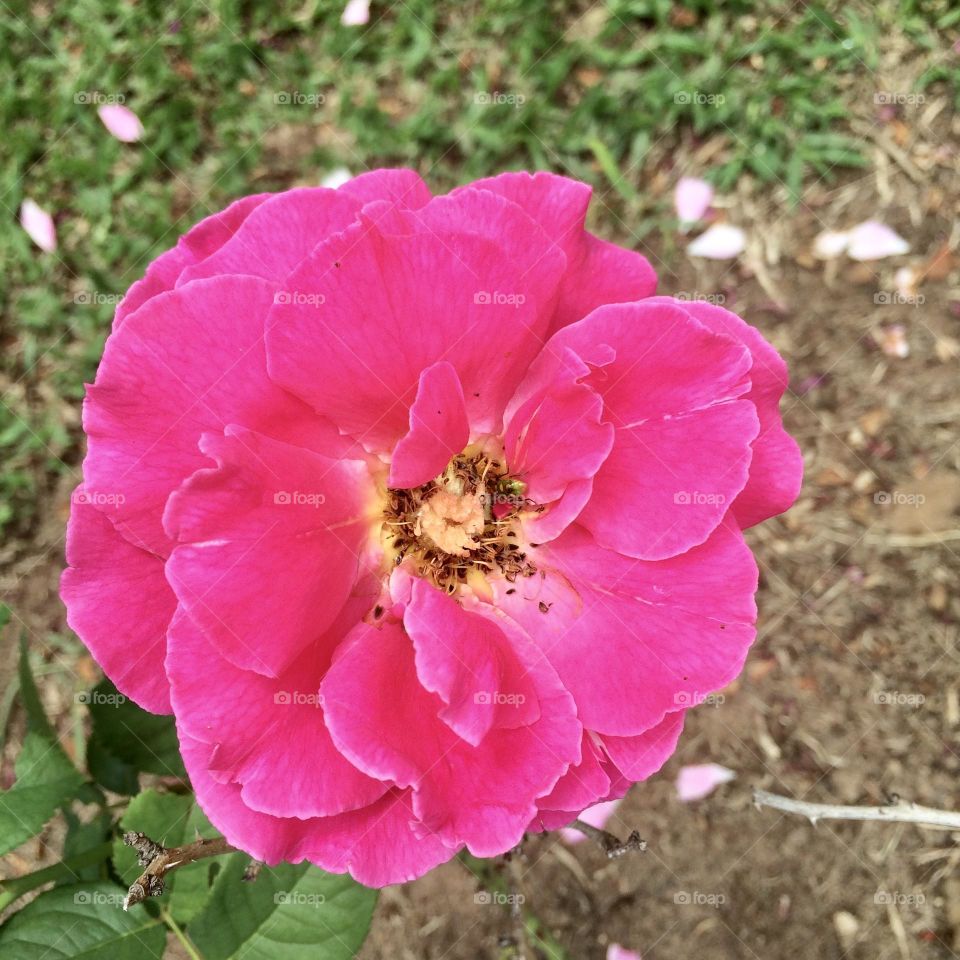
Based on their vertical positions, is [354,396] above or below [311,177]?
above

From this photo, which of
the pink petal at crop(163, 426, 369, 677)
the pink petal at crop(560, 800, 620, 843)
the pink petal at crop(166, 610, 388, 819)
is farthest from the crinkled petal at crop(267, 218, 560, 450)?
the pink petal at crop(560, 800, 620, 843)

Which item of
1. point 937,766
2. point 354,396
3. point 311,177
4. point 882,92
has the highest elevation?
point 354,396

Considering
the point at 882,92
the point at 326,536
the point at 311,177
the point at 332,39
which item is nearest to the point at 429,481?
the point at 326,536

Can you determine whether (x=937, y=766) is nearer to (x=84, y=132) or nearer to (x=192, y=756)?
(x=192, y=756)

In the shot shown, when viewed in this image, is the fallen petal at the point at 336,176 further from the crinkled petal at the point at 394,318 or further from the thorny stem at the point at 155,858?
the thorny stem at the point at 155,858

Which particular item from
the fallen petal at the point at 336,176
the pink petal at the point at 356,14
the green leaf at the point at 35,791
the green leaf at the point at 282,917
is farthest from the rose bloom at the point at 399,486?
the pink petal at the point at 356,14

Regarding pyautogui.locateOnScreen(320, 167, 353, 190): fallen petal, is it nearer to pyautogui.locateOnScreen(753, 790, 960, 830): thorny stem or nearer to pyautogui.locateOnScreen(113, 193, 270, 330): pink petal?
pyautogui.locateOnScreen(113, 193, 270, 330): pink petal
